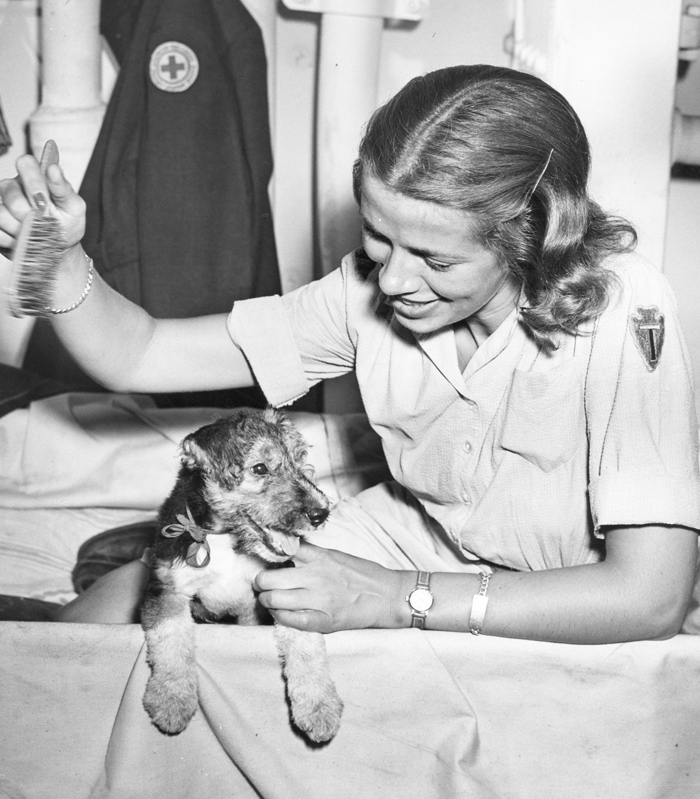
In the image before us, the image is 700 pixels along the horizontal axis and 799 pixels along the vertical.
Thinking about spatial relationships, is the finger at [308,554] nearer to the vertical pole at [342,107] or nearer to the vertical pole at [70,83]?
the vertical pole at [342,107]

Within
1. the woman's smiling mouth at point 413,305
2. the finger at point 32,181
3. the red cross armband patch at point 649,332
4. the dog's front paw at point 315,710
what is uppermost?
the finger at point 32,181

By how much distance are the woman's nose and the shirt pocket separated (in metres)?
0.32

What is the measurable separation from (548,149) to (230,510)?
35.1 inches

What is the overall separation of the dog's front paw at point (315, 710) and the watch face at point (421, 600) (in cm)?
21

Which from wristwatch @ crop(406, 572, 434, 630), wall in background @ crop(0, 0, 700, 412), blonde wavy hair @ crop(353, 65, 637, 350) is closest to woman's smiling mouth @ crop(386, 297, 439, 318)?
blonde wavy hair @ crop(353, 65, 637, 350)

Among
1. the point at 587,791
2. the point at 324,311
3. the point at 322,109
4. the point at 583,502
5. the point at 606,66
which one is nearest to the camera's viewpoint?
the point at 587,791

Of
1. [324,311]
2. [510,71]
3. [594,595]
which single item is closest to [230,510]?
[324,311]

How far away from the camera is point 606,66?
2752 mm

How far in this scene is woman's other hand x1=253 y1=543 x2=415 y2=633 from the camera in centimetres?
136

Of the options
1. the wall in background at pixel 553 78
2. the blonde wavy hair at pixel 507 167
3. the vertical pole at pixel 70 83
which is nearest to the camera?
the blonde wavy hair at pixel 507 167

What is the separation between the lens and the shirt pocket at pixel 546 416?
150 centimetres

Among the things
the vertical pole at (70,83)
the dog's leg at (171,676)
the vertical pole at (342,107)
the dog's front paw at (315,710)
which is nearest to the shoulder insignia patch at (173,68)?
the vertical pole at (70,83)

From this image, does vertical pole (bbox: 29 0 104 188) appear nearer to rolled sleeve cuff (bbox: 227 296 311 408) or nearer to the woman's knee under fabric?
rolled sleeve cuff (bbox: 227 296 311 408)

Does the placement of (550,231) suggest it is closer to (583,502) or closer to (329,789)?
(583,502)
